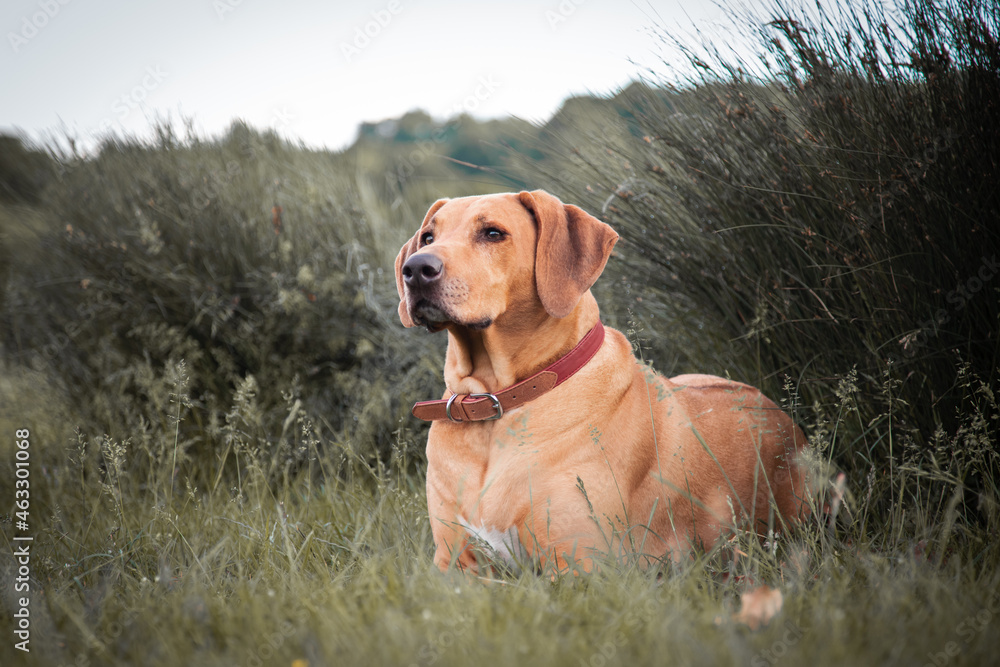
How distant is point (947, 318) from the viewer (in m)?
2.32

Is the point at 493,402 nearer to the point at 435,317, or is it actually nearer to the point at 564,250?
the point at 435,317

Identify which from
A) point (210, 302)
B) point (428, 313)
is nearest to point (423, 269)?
point (428, 313)

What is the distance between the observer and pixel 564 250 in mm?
2471

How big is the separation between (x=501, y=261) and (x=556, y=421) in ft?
2.12

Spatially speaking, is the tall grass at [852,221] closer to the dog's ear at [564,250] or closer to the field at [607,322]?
the field at [607,322]

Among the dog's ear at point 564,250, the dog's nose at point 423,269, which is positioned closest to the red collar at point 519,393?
the dog's ear at point 564,250

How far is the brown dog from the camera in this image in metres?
2.19

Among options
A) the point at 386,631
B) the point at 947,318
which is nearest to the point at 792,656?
the point at 386,631

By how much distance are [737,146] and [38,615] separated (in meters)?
3.15

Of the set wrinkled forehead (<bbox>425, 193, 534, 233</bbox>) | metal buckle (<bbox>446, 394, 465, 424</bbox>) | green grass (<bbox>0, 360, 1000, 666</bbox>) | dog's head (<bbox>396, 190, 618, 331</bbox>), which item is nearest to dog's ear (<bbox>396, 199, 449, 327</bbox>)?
dog's head (<bbox>396, 190, 618, 331</bbox>)

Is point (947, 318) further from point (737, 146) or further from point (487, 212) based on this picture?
point (487, 212)

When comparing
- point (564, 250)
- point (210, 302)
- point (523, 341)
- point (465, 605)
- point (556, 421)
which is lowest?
point (465, 605)

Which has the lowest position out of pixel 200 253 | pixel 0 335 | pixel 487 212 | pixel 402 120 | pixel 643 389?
pixel 643 389

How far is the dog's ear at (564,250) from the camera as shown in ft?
7.73
